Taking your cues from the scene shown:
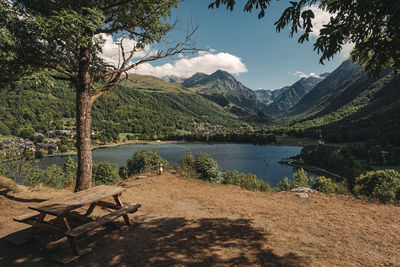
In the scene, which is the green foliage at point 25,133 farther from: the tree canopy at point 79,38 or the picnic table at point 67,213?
the picnic table at point 67,213

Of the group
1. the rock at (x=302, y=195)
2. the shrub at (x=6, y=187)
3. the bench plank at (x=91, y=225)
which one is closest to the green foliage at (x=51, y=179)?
the shrub at (x=6, y=187)

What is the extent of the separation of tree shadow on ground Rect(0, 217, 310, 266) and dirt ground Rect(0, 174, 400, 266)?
2 centimetres

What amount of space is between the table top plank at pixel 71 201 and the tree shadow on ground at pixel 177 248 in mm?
870

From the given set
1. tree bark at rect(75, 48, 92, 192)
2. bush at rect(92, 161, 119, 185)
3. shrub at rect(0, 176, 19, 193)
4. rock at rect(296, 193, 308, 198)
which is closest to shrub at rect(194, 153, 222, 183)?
rock at rect(296, 193, 308, 198)

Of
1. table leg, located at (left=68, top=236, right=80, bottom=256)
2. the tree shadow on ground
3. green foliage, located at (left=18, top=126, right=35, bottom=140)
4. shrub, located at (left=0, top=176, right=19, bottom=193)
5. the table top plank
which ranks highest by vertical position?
green foliage, located at (left=18, top=126, right=35, bottom=140)

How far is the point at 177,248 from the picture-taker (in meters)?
4.43

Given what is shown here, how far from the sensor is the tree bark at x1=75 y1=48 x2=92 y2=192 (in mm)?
6793

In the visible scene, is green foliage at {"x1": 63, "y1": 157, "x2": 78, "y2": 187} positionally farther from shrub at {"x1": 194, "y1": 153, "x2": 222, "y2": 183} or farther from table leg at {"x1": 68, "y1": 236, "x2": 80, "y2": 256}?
shrub at {"x1": 194, "y1": 153, "x2": 222, "y2": 183}

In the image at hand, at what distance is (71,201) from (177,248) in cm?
282

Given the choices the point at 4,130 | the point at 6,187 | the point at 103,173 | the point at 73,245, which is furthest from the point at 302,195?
the point at 4,130

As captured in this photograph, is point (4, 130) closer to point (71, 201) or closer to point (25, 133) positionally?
point (25, 133)

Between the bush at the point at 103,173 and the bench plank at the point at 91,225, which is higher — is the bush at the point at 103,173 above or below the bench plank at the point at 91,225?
below

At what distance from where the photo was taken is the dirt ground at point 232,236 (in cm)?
398

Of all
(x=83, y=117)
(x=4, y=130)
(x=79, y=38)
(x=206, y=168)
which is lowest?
(x=206, y=168)
